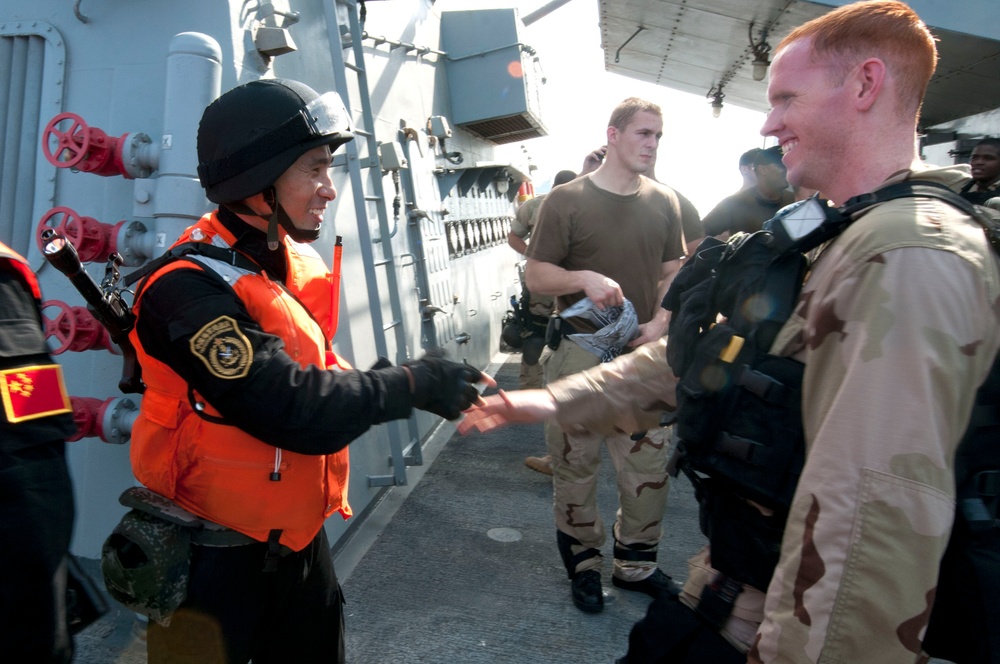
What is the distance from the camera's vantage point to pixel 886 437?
2.94 ft

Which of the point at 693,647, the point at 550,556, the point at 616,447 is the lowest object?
the point at 550,556

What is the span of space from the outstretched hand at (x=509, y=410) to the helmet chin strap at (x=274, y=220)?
628 mm

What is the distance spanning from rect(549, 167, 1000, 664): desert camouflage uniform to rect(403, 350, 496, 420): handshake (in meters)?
0.86

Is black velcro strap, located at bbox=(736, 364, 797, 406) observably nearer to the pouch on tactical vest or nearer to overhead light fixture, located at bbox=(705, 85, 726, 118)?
the pouch on tactical vest

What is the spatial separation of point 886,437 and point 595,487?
224cm

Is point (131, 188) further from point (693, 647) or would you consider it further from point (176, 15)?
point (693, 647)

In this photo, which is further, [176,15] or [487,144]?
[487,144]

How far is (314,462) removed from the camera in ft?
5.59

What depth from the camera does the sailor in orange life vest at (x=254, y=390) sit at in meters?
1.48

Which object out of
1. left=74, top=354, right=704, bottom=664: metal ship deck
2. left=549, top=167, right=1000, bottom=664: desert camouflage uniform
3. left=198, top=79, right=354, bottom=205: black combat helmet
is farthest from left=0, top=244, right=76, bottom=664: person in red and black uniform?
left=74, top=354, right=704, bottom=664: metal ship deck

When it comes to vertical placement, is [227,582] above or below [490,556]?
above

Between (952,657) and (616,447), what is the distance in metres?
2.05

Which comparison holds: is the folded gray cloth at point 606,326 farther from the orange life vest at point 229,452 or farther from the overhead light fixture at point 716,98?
the overhead light fixture at point 716,98

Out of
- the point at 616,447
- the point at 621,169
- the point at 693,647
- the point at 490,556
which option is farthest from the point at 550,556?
the point at 693,647
